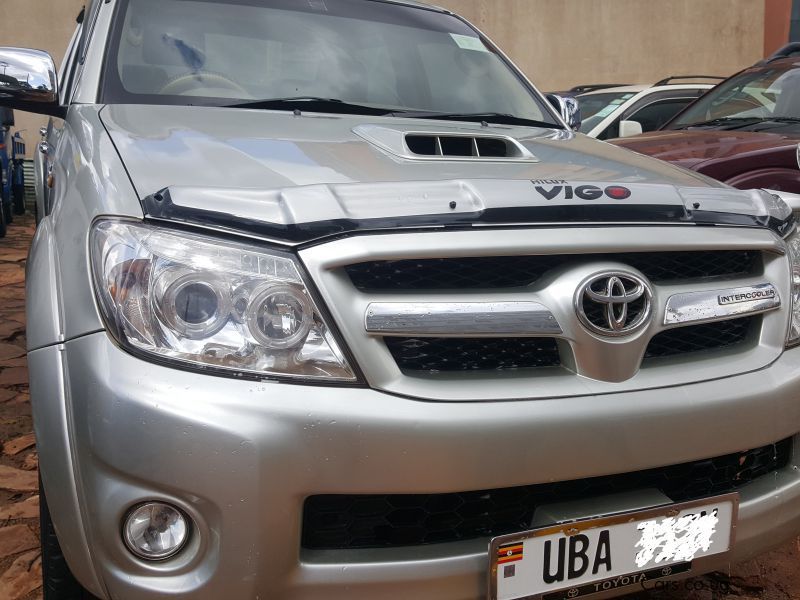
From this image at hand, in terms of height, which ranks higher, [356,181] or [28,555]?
[356,181]

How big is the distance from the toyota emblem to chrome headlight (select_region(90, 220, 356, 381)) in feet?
1.45

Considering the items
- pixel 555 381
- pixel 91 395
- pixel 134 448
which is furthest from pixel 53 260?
pixel 555 381

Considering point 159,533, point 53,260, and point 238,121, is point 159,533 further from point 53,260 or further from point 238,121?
point 238,121

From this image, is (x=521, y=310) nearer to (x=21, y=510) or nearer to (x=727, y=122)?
(x=21, y=510)

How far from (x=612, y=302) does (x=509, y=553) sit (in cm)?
47

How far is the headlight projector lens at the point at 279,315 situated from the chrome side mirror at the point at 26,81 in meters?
1.29

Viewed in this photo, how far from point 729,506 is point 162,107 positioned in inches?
65.1

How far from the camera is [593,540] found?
138 centimetres

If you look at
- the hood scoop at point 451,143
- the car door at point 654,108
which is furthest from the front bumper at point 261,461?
the car door at point 654,108

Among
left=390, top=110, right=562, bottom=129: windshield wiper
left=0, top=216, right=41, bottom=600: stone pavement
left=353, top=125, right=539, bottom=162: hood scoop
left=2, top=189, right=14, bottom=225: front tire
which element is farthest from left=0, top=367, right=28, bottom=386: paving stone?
left=2, top=189, right=14, bottom=225: front tire

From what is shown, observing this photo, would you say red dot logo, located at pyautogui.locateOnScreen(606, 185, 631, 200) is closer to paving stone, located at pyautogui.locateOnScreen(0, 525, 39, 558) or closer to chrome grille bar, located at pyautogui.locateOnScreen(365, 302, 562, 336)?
chrome grille bar, located at pyautogui.locateOnScreen(365, 302, 562, 336)

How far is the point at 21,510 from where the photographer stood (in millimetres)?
2408

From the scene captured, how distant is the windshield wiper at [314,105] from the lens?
86.4 inches

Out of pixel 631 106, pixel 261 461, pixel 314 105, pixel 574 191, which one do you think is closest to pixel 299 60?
pixel 314 105
